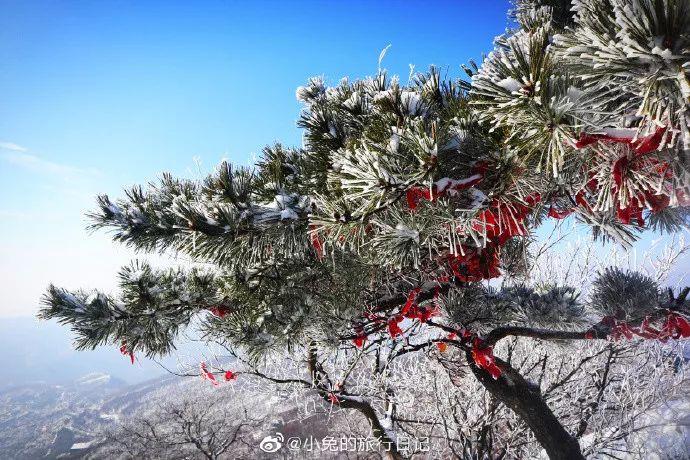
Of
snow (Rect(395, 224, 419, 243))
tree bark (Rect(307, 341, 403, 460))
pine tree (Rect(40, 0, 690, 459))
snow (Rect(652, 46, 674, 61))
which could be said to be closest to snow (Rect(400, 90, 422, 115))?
pine tree (Rect(40, 0, 690, 459))

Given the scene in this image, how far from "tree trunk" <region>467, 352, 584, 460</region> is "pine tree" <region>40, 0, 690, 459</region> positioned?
0.07 feet

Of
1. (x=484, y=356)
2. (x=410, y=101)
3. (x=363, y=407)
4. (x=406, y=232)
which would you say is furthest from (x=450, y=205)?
(x=363, y=407)

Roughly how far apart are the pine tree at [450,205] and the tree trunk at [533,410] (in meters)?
0.02

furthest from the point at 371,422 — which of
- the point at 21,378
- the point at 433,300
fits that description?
the point at 21,378

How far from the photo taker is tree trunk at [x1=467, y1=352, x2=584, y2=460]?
336 centimetres

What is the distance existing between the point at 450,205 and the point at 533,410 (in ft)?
9.95

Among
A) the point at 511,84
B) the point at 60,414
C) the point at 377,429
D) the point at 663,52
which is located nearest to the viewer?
the point at 663,52

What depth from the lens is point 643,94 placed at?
991 millimetres

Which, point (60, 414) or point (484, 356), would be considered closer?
point (484, 356)

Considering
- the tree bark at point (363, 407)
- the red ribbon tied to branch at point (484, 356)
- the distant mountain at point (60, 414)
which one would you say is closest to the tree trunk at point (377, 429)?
the tree bark at point (363, 407)

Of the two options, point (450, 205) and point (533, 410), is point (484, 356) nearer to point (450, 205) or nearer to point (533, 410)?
point (533, 410)

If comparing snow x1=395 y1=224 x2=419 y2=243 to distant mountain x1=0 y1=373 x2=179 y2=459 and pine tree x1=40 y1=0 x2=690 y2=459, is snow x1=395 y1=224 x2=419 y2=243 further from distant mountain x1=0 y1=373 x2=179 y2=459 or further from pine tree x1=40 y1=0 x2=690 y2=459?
distant mountain x1=0 y1=373 x2=179 y2=459

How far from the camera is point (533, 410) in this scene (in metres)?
3.51

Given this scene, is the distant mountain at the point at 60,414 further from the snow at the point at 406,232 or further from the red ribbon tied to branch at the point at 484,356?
the snow at the point at 406,232
